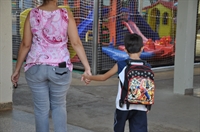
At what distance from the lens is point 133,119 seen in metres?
3.64

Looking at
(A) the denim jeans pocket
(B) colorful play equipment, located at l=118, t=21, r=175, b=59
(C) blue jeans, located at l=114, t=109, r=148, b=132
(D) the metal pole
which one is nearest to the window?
(B) colorful play equipment, located at l=118, t=21, r=175, b=59

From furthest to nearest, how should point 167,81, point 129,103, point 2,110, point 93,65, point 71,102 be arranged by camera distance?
point 93,65, point 167,81, point 71,102, point 2,110, point 129,103

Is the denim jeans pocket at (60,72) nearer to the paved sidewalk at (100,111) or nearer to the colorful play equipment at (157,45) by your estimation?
the paved sidewalk at (100,111)

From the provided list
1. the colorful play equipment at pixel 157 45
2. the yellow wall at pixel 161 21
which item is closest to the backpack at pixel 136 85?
the colorful play equipment at pixel 157 45

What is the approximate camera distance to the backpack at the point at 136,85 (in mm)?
3402

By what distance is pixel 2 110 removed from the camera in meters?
6.10

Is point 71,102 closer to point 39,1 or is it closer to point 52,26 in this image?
point 52,26

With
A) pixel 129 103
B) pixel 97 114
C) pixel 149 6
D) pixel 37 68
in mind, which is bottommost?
pixel 97 114

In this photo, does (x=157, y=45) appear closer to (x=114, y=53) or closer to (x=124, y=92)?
(x=114, y=53)

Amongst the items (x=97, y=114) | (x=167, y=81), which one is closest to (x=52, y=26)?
(x=97, y=114)

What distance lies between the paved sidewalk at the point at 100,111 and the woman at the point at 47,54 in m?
1.61

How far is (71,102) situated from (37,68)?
364 cm

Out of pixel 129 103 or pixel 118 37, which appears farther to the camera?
pixel 118 37

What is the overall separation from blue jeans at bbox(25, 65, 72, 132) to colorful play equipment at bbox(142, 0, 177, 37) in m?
9.68
